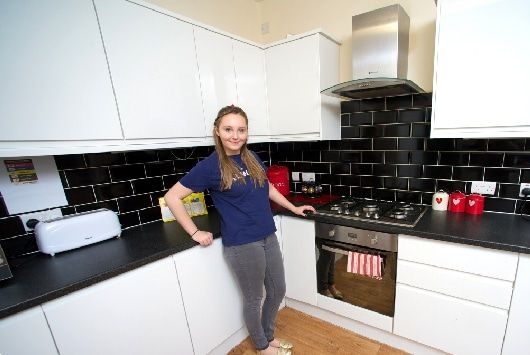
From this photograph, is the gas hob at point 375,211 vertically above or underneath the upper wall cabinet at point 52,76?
underneath

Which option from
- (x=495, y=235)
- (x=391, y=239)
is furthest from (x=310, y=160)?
(x=495, y=235)

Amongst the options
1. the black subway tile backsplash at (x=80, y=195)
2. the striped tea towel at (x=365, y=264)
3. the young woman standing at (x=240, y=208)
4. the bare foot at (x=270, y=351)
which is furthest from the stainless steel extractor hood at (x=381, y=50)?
the bare foot at (x=270, y=351)

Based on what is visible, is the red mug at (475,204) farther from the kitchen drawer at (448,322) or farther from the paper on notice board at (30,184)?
the paper on notice board at (30,184)

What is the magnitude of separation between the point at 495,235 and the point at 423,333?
681 mm

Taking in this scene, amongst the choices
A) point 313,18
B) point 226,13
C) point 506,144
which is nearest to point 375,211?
point 506,144

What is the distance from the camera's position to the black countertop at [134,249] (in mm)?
951

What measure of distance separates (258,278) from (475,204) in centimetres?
136

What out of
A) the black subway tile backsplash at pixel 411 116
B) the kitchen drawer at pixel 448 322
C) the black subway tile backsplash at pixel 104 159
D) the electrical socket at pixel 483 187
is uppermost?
the black subway tile backsplash at pixel 411 116

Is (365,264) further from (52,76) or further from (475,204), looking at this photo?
(52,76)

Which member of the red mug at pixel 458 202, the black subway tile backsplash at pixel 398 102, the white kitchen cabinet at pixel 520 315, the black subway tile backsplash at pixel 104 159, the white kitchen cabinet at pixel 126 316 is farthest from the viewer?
the black subway tile backsplash at pixel 398 102

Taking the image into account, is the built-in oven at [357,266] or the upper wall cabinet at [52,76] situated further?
the built-in oven at [357,266]

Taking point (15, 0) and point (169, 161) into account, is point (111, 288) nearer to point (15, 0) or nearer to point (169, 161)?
point (169, 161)

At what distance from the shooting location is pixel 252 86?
184 cm

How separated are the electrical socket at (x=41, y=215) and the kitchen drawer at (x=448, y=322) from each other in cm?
195
